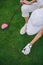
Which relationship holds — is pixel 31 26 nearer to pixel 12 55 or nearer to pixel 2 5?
pixel 12 55

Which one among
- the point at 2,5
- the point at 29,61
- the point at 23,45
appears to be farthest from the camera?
the point at 2,5

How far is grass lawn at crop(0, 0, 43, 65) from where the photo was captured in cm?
285

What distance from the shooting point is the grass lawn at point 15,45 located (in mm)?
2848

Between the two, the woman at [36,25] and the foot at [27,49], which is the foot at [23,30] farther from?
the foot at [27,49]

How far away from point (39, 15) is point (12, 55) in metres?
0.65

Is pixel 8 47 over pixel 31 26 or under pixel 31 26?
under

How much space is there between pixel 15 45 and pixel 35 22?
1.39 feet

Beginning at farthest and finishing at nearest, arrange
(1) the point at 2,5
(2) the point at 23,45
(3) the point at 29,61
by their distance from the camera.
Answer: (1) the point at 2,5 → (2) the point at 23,45 → (3) the point at 29,61

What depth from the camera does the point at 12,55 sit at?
2.94 metres

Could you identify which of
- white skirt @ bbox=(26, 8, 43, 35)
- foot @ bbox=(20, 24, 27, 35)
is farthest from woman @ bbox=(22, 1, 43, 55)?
foot @ bbox=(20, 24, 27, 35)

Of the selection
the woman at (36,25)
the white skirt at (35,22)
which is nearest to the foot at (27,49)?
the woman at (36,25)

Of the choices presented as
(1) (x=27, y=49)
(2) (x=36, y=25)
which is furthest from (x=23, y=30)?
(1) (x=27, y=49)

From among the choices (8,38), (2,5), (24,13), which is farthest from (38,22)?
(2,5)

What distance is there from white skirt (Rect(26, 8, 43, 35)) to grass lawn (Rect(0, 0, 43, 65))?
0.41 ft
